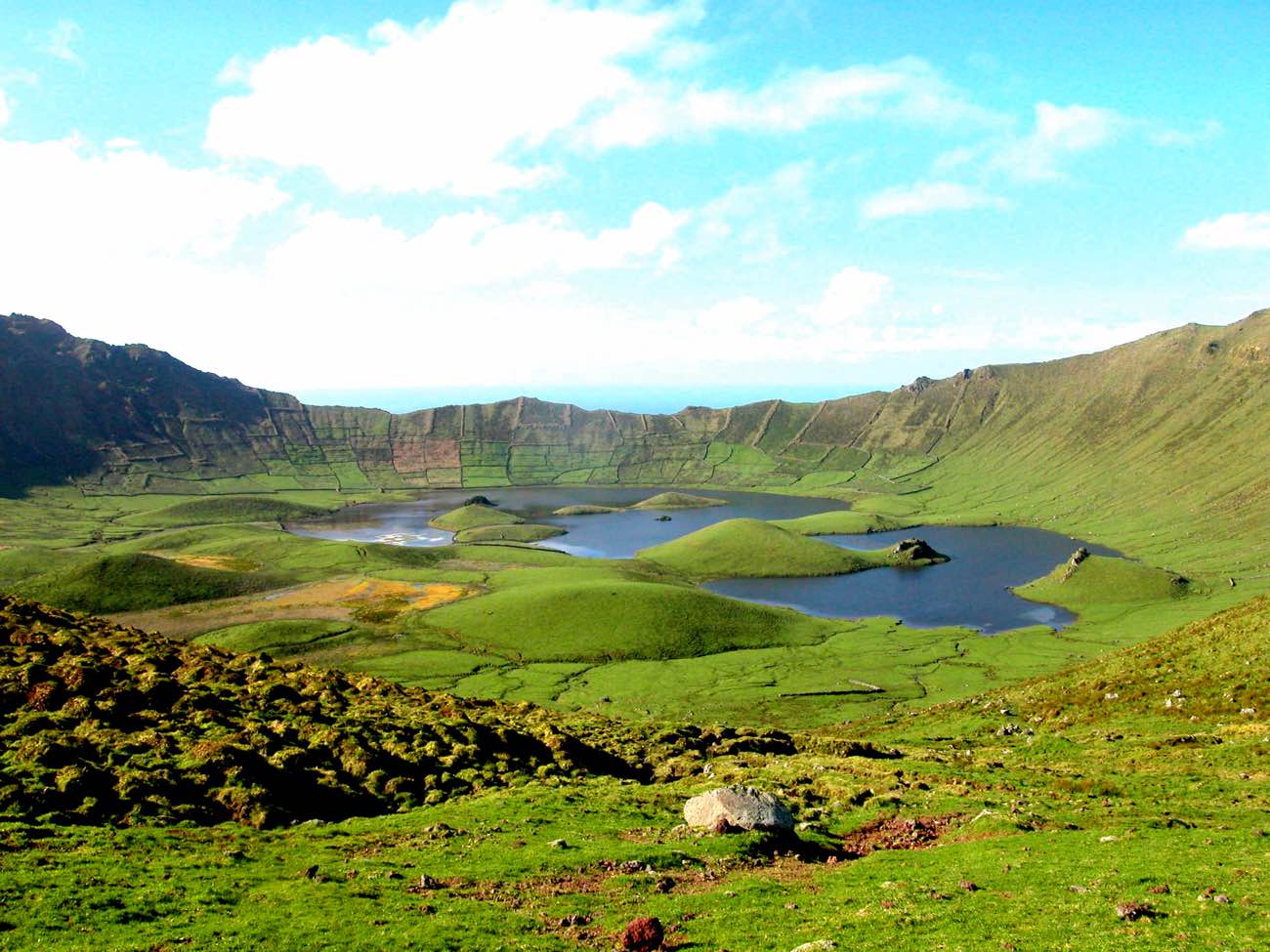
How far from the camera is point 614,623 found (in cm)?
13450

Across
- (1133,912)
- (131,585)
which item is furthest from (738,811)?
(131,585)

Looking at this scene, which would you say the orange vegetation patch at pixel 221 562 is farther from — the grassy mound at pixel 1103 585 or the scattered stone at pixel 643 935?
the grassy mound at pixel 1103 585

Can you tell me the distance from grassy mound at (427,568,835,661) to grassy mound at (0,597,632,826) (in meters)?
69.3

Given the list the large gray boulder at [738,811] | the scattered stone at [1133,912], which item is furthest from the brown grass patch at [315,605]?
the scattered stone at [1133,912]

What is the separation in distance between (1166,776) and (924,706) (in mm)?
49068

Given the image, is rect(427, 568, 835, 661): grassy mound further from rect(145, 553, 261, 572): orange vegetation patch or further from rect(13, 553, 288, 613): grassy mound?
rect(145, 553, 261, 572): orange vegetation patch

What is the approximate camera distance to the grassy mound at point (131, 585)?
143m

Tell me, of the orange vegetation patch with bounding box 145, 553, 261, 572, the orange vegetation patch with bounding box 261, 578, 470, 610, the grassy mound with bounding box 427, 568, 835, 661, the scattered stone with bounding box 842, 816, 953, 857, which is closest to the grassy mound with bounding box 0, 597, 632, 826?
the scattered stone with bounding box 842, 816, 953, 857

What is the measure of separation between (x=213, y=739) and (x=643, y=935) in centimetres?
2812

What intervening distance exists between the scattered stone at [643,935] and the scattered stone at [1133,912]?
46.2 ft

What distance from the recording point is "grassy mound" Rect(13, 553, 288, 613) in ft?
469

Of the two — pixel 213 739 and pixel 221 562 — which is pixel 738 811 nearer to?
pixel 213 739

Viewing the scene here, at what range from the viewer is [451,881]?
28.0 m

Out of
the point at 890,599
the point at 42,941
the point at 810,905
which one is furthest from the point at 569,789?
the point at 890,599
